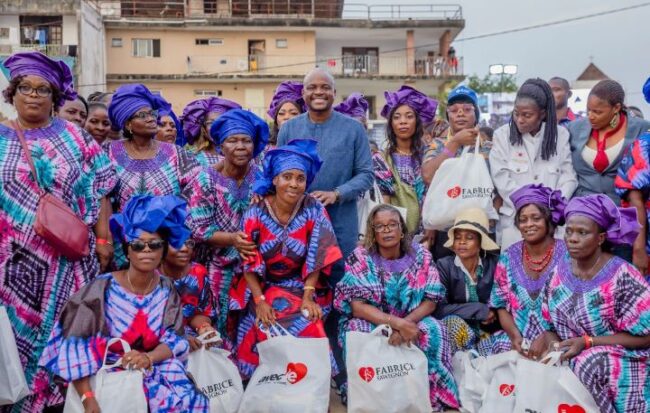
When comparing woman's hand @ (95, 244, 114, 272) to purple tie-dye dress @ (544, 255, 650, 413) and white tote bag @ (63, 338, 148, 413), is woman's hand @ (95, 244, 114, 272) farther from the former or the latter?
purple tie-dye dress @ (544, 255, 650, 413)

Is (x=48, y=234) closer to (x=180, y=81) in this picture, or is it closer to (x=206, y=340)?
(x=206, y=340)

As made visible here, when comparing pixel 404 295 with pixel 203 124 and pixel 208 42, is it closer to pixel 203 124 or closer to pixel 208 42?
pixel 203 124

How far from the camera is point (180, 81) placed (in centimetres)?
3425

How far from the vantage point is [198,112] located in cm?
658

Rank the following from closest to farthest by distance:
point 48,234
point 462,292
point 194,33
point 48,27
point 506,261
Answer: point 48,234 → point 506,261 → point 462,292 → point 48,27 → point 194,33

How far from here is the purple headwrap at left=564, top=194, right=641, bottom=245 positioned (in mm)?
4773

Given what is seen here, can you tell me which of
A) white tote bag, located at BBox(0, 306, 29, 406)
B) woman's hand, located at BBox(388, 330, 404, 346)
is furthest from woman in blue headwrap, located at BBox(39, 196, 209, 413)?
woman's hand, located at BBox(388, 330, 404, 346)

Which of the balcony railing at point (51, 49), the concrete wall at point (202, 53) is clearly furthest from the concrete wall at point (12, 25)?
the concrete wall at point (202, 53)

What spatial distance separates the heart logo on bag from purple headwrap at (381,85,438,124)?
859 millimetres

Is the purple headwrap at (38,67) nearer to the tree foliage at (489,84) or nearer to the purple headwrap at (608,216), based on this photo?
the purple headwrap at (608,216)

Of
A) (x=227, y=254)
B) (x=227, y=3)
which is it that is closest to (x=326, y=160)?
(x=227, y=254)

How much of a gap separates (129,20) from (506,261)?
105ft

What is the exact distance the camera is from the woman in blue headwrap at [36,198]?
4543 millimetres

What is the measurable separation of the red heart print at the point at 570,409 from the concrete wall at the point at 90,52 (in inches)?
1154
